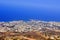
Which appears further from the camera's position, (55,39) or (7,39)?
(55,39)

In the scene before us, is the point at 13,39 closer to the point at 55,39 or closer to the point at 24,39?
the point at 24,39

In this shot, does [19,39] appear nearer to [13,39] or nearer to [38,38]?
[13,39]

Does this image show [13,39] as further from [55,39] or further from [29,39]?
[55,39]

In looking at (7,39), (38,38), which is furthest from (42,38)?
(7,39)

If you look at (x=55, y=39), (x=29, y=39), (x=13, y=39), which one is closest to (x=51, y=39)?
(x=55, y=39)

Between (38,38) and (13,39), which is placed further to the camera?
(38,38)

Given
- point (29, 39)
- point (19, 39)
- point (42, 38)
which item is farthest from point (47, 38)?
point (19, 39)

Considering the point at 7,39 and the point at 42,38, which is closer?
the point at 7,39
